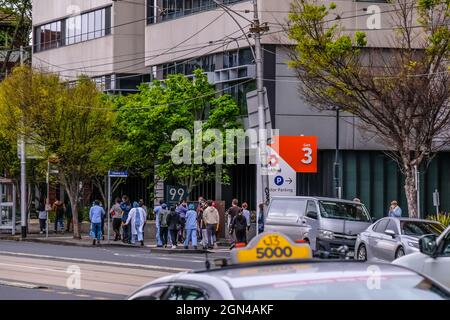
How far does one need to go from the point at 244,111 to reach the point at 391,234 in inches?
925

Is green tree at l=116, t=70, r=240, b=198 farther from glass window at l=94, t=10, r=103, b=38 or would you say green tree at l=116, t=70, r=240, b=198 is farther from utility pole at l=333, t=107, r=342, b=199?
glass window at l=94, t=10, r=103, b=38

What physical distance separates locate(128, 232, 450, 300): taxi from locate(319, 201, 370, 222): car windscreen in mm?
20261

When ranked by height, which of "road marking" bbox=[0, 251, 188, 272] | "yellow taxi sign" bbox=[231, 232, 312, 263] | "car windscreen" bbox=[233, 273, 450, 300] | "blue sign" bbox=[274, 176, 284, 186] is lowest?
"road marking" bbox=[0, 251, 188, 272]

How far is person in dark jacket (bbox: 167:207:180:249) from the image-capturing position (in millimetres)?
35094

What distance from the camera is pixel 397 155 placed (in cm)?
3900

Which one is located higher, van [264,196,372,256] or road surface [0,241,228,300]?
van [264,196,372,256]

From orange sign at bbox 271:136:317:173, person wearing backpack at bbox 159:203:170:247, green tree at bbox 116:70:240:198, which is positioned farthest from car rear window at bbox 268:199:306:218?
green tree at bbox 116:70:240:198

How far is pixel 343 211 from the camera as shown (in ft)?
89.2

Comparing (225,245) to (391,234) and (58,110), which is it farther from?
(391,234)

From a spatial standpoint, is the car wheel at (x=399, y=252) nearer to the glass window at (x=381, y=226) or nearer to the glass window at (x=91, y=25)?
the glass window at (x=381, y=226)

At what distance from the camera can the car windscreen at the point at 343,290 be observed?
571cm

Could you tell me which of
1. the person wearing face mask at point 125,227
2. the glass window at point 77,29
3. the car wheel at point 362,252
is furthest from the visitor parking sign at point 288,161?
the glass window at point 77,29

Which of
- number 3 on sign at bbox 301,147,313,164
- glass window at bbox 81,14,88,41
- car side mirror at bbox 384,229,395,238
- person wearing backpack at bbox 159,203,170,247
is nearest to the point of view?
car side mirror at bbox 384,229,395,238

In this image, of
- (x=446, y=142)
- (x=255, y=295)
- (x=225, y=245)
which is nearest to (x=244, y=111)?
(x=225, y=245)
